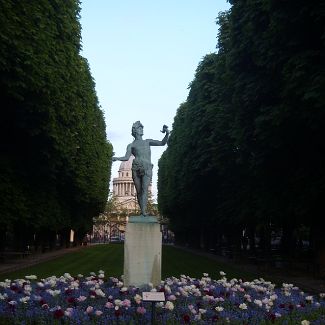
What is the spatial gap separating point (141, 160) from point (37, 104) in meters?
10.0

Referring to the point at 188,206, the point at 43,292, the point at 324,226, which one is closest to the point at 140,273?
the point at 43,292

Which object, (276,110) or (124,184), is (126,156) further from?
(124,184)

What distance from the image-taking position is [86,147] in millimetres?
43875

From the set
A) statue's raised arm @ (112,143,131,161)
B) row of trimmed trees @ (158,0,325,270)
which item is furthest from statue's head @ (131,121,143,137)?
row of trimmed trees @ (158,0,325,270)

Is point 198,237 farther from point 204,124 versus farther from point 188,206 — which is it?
point 204,124

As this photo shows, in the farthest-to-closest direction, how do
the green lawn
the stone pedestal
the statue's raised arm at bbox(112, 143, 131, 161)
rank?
the green lawn < the statue's raised arm at bbox(112, 143, 131, 161) < the stone pedestal

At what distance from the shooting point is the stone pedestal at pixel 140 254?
15.5 metres

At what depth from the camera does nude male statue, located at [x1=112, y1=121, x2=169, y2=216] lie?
54.5 feet

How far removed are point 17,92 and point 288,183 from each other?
1245 cm

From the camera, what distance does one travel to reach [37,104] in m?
25.0

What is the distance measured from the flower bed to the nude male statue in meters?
3.21

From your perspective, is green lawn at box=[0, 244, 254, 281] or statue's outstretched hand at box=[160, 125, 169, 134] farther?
green lawn at box=[0, 244, 254, 281]

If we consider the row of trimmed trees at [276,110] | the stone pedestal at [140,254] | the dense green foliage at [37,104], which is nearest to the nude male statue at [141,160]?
the stone pedestal at [140,254]

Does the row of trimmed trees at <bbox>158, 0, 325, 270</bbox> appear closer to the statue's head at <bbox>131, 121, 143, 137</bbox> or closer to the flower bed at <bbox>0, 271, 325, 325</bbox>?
the statue's head at <bbox>131, 121, 143, 137</bbox>
